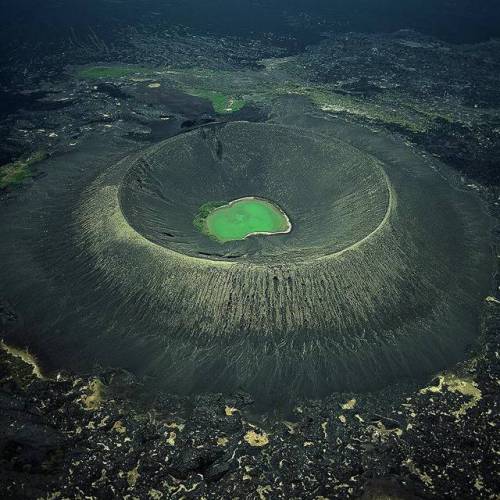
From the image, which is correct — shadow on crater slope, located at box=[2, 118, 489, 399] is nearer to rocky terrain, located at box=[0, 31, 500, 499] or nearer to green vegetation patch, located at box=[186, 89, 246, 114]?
rocky terrain, located at box=[0, 31, 500, 499]

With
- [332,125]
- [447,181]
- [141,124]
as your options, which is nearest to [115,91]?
[141,124]

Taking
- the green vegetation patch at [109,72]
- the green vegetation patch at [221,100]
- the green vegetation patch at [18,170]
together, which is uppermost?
the green vegetation patch at [109,72]

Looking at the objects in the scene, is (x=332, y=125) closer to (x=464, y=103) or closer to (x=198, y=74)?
(x=464, y=103)

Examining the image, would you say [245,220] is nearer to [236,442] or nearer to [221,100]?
[236,442]

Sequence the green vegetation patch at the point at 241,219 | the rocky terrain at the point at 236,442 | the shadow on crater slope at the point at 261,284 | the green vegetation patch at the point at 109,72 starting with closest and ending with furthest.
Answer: the rocky terrain at the point at 236,442, the shadow on crater slope at the point at 261,284, the green vegetation patch at the point at 241,219, the green vegetation patch at the point at 109,72

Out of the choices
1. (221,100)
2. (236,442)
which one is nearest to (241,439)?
(236,442)

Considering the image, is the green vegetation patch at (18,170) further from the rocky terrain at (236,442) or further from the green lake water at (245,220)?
the rocky terrain at (236,442)

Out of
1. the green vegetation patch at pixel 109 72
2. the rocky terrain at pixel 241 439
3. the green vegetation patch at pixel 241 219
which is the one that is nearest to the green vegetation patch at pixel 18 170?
the rocky terrain at pixel 241 439
